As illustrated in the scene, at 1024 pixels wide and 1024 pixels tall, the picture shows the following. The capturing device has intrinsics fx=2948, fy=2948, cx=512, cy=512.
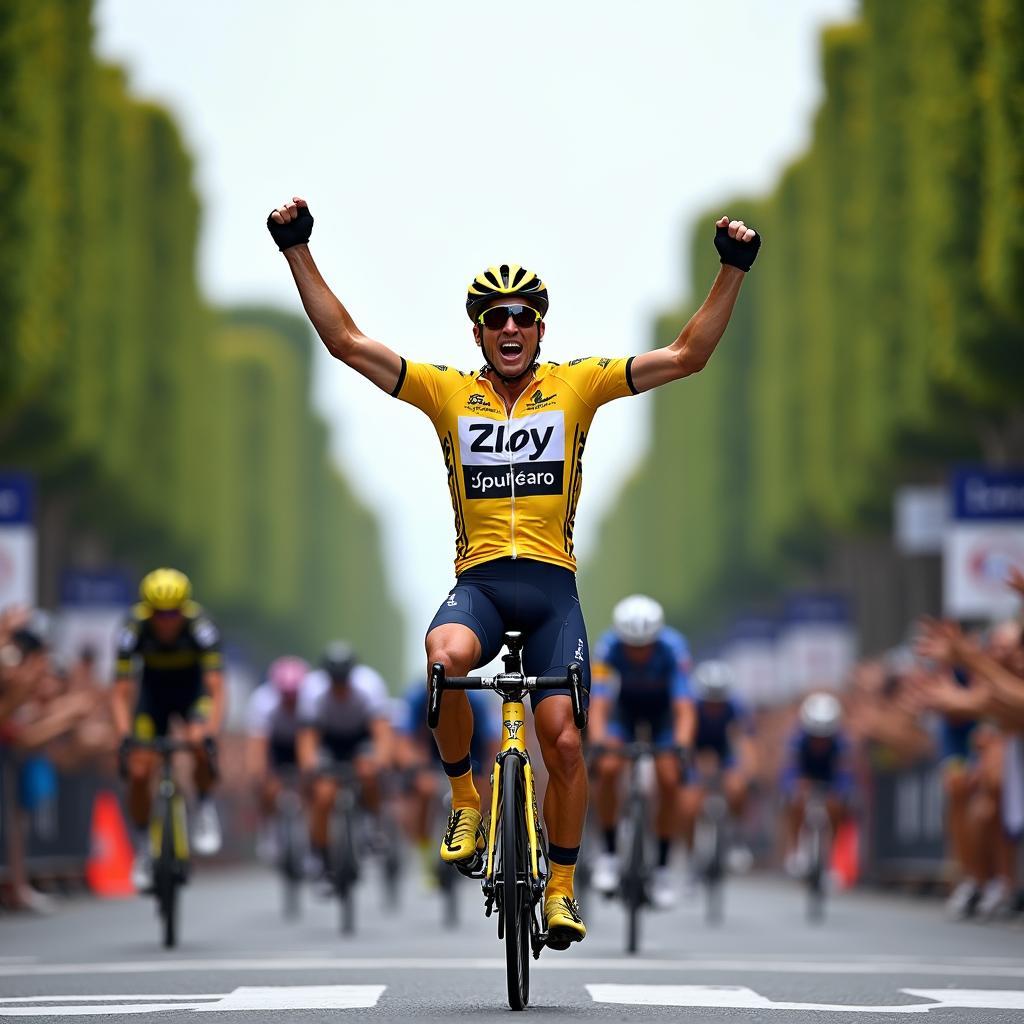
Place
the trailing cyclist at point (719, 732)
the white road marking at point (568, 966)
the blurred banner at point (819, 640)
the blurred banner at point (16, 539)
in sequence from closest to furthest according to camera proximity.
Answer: the white road marking at point (568, 966), the trailing cyclist at point (719, 732), the blurred banner at point (16, 539), the blurred banner at point (819, 640)

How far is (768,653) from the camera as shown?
51.5m

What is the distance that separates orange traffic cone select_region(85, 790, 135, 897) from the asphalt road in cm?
508

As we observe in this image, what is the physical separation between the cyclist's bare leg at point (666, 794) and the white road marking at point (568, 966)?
2.26 m

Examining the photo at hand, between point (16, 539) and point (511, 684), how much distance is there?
1598cm

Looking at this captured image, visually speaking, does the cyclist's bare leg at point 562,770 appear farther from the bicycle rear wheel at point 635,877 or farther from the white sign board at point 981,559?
the white sign board at point 981,559

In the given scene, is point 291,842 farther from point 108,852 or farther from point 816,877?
A: point 108,852

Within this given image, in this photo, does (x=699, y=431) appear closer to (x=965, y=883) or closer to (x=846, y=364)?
(x=846, y=364)

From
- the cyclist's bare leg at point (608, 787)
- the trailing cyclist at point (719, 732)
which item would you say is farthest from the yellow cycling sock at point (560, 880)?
the trailing cyclist at point (719, 732)

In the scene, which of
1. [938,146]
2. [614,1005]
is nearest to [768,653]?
[938,146]

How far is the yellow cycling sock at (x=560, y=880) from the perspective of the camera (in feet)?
32.9

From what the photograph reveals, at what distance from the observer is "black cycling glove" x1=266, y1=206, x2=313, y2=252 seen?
1023 cm

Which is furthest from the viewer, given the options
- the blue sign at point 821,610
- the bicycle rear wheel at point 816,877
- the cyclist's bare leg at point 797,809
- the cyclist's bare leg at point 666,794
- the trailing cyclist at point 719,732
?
the blue sign at point 821,610

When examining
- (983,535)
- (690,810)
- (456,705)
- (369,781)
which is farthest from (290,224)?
(983,535)

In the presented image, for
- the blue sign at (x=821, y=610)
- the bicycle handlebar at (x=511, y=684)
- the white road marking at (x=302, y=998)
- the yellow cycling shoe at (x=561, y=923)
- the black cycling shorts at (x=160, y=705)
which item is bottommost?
the white road marking at (x=302, y=998)
